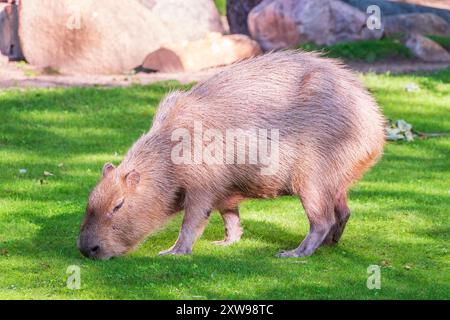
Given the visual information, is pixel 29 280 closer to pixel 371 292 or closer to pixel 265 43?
pixel 371 292

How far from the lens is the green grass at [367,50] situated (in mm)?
19312

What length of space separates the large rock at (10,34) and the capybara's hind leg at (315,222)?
38.5ft

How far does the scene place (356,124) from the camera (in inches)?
337

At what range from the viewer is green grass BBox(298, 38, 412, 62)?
63.4 ft

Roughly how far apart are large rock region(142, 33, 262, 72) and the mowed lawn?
2.45 metres

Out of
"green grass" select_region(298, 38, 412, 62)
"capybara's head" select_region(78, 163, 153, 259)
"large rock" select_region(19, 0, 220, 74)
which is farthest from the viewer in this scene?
"green grass" select_region(298, 38, 412, 62)

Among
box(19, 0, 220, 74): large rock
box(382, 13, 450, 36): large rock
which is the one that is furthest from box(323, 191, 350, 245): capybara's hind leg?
box(382, 13, 450, 36): large rock

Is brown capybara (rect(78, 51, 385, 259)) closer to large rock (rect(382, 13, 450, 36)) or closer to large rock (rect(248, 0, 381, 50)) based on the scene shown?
large rock (rect(248, 0, 381, 50))

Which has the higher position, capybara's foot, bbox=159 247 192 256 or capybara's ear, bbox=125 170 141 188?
capybara's ear, bbox=125 170 141 188

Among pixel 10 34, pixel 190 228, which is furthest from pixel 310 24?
pixel 190 228

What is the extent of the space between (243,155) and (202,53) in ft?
34.3

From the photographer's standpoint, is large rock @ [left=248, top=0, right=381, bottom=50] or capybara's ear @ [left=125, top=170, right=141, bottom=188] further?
large rock @ [left=248, top=0, right=381, bottom=50]

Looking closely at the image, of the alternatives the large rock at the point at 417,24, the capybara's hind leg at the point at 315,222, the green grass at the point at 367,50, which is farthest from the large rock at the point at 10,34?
the capybara's hind leg at the point at 315,222

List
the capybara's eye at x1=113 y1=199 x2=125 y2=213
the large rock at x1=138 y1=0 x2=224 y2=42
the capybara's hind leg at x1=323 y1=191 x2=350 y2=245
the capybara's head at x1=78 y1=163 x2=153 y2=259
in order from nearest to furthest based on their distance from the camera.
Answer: the capybara's head at x1=78 y1=163 x2=153 y2=259 → the capybara's eye at x1=113 y1=199 x2=125 y2=213 → the capybara's hind leg at x1=323 y1=191 x2=350 y2=245 → the large rock at x1=138 y1=0 x2=224 y2=42
